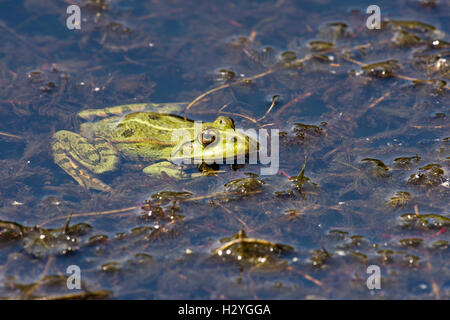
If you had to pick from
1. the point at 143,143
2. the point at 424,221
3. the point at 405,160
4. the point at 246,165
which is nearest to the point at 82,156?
the point at 143,143

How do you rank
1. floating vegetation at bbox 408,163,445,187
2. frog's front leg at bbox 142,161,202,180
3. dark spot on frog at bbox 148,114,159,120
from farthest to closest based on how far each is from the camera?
dark spot on frog at bbox 148,114,159,120 < frog's front leg at bbox 142,161,202,180 < floating vegetation at bbox 408,163,445,187

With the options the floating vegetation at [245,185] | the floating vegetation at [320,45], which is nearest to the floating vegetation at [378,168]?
the floating vegetation at [245,185]

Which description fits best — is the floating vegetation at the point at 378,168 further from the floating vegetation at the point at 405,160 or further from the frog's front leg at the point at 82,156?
the frog's front leg at the point at 82,156

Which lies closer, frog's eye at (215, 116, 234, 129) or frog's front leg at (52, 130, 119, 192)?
frog's eye at (215, 116, 234, 129)

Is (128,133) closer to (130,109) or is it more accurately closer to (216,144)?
(130,109)

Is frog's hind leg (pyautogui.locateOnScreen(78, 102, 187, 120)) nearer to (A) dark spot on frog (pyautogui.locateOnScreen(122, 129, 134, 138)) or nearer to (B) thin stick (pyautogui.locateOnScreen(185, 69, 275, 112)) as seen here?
(B) thin stick (pyautogui.locateOnScreen(185, 69, 275, 112))

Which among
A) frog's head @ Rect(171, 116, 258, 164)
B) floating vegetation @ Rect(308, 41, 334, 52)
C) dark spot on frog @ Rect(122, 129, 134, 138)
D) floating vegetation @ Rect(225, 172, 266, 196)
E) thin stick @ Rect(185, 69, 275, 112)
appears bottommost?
floating vegetation @ Rect(225, 172, 266, 196)

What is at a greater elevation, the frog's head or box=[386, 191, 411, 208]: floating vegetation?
the frog's head

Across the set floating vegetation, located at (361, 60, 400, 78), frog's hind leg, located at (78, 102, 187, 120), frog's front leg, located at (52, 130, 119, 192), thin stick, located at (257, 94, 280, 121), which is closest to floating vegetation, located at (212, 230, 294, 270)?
frog's front leg, located at (52, 130, 119, 192)
